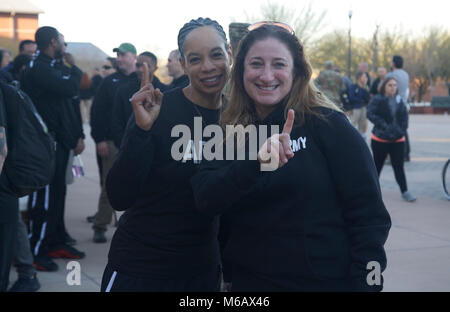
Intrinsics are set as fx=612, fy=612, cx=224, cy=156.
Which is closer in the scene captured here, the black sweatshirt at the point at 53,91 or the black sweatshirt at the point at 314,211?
the black sweatshirt at the point at 314,211

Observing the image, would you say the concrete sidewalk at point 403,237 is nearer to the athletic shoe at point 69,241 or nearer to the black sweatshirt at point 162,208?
the athletic shoe at point 69,241

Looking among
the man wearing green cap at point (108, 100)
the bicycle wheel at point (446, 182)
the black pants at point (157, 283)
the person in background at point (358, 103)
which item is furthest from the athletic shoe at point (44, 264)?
the person in background at point (358, 103)

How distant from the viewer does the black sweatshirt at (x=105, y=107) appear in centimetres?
698

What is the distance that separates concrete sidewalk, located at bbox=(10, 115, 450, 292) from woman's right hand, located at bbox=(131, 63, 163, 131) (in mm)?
2839

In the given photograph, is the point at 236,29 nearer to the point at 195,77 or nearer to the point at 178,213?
the point at 195,77

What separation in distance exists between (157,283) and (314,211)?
2.53 feet

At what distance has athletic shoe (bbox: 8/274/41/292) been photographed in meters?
4.67

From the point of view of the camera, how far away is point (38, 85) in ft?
18.5

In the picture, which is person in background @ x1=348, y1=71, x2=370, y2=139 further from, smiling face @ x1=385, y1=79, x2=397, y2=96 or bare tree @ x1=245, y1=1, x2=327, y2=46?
bare tree @ x1=245, y1=1, x2=327, y2=46

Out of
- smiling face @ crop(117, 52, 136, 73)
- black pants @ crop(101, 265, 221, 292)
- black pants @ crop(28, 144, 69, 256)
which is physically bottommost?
black pants @ crop(28, 144, 69, 256)

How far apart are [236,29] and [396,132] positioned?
5.18 metres

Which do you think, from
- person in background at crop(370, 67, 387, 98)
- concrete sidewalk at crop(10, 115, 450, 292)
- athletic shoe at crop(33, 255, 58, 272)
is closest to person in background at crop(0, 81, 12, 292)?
concrete sidewalk at crop(10, 115, 450, 292)

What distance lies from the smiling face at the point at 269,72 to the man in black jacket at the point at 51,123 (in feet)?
12.4

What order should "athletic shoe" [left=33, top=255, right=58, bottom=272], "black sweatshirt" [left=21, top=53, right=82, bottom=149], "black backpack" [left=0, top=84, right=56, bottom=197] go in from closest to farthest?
"black backpack" [left=0, top=84, right=56, bottom=197] < "athletic shoe" [left=33, top=255, right=58, bottom=272] < "black sweatshirt" [left=21, top=53, right=82, bottom=149]
